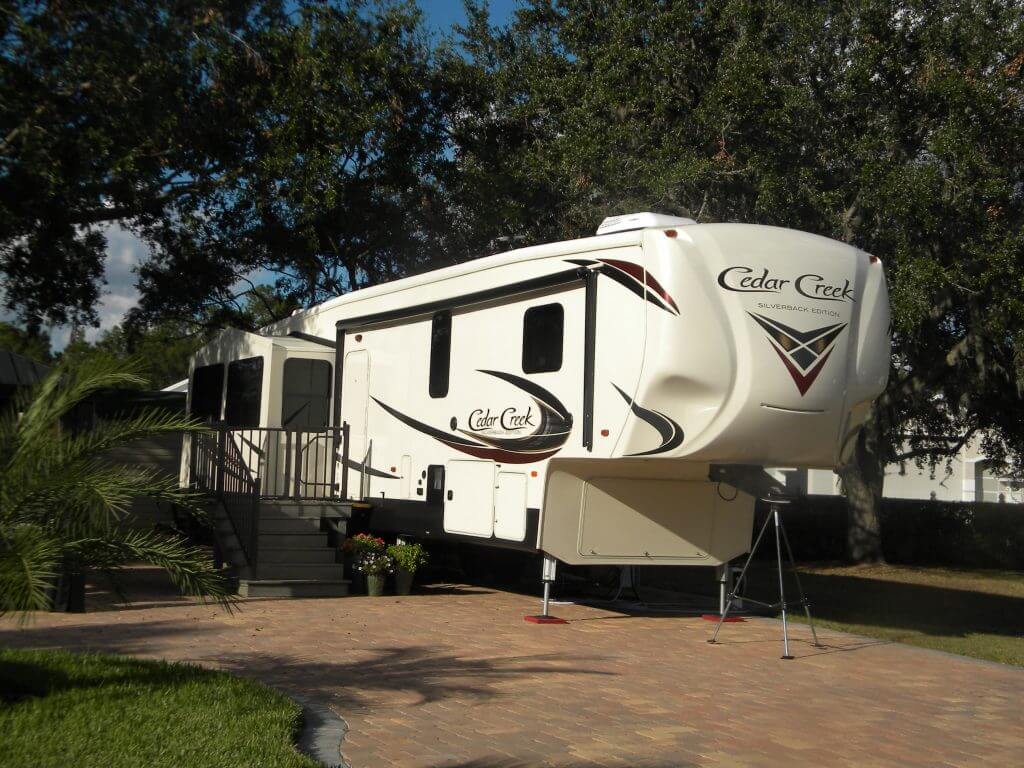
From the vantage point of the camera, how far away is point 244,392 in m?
15.3

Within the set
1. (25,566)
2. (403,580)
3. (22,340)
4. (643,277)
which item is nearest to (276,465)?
(403,580)

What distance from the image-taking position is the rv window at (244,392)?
48.9 ft

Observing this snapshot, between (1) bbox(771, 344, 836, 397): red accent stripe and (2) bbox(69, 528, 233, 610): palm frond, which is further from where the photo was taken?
(1) bbox(771, 344, 836, 397): red accent stripe

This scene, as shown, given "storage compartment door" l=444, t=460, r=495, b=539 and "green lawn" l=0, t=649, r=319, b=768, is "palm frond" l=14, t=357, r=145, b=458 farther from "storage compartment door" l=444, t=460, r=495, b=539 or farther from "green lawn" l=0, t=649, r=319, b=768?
"storage compartment door" l=444, t=460, r=495, b=539

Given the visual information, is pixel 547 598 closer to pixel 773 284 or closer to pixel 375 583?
pixel 375 583

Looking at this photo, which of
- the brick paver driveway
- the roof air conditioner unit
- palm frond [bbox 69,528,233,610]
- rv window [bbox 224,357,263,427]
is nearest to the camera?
the brick paver driveway

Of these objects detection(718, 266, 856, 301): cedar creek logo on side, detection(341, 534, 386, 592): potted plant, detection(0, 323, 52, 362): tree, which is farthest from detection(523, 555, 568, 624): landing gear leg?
detection(0, 323, 52, 362): tree

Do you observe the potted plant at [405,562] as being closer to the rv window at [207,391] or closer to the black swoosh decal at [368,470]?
the black swoosh decal at [368,470]

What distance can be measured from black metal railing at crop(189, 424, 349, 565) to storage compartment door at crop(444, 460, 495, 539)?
215 centimetres

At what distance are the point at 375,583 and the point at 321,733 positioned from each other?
6.73 m

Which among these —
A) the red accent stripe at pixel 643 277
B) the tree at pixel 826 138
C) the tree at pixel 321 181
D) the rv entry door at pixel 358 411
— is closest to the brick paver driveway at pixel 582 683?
the rv entry door at pixel 358 411

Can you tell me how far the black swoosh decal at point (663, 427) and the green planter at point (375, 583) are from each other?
4.54 meters

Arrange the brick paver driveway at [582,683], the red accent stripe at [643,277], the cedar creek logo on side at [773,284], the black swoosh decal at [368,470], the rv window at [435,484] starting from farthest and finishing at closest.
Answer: the black swoosh decal at [368,470] → the rv window at [435,484] → the cedar creek logo on side at [773,284] → the red accent stripe at [643,277] → the brick paver driveway at [582,683]

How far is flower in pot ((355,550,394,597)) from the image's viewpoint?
13094 millimetres
